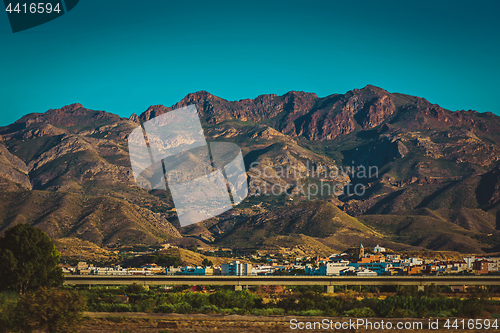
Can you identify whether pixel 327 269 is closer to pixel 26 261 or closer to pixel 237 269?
pixel 237 269

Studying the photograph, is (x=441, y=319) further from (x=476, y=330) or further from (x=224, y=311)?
(x=224, y=311)

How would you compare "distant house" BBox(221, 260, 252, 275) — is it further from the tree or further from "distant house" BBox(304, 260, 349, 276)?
the tree

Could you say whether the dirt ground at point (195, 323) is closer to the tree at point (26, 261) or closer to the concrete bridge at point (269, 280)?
the tree at point (26, 261)

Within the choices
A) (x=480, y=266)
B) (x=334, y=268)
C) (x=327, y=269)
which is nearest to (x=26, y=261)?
(x=327, y=269)

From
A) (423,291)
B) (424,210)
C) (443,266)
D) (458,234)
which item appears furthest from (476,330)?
(424,210)

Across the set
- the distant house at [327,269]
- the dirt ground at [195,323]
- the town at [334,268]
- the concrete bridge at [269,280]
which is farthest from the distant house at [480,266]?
the dirt ground at [195,323]

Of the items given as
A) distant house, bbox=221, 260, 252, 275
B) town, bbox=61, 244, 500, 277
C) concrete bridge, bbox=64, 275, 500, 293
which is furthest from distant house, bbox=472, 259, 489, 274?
distant house, bbox=221, 260, 252, 275

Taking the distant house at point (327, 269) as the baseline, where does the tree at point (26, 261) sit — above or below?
above
